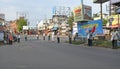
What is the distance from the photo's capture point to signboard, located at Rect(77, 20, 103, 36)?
35.3 meters

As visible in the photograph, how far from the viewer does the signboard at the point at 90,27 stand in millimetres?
35256

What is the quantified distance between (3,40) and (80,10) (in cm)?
1504

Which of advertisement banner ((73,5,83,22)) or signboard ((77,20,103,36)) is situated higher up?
Result: advertisement banner ((73,5,83,22))

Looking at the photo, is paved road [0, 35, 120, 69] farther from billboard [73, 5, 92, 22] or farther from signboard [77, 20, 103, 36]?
billboard [73, 5, 92, 22]

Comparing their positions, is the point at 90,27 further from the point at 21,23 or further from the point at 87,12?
the point at 21,23

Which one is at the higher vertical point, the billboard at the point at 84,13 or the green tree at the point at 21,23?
the billboard at the point at 84,13

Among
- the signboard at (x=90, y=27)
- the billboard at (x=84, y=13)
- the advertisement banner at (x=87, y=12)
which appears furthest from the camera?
the advertisement banner at (x=87, y=12)

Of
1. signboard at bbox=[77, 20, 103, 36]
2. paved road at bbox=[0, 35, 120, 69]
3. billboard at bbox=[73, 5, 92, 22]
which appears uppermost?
billboard at bbox=[73, 5, 92, 22]

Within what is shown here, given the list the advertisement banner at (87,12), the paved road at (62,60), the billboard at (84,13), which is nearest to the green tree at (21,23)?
the billboard at (84,13)

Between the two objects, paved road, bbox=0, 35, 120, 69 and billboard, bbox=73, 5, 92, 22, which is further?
billboard, bbox=73, 5, 92, 22

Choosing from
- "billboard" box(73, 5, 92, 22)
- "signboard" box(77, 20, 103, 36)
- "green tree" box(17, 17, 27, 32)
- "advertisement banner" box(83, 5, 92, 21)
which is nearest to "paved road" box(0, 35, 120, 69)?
"signboard" box(77, 20, 103, 36)

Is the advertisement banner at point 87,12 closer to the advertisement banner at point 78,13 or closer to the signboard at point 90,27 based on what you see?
the advertisement banner at point 78,13

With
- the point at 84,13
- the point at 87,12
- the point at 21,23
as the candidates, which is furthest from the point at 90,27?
the point at 21,23

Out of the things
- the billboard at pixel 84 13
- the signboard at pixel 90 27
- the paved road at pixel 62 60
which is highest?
the billboard at pixel 84 13
